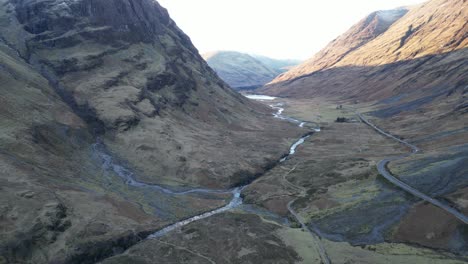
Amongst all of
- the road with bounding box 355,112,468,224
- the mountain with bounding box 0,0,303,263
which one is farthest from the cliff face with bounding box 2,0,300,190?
the road with bounding box 355,112,468,224

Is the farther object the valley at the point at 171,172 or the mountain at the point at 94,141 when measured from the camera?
the mountain at the point at 94,141

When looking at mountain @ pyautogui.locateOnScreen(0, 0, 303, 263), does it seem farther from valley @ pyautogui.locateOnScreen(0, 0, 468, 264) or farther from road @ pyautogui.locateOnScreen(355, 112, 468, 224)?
road @ pyautogui.locateOnScreen(355, 112, 468, 224)

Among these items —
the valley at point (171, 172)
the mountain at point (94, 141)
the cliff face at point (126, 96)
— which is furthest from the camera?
the cliff face at point (126, 96)

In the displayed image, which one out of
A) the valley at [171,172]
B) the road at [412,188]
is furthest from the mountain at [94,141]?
the road at [412,188]

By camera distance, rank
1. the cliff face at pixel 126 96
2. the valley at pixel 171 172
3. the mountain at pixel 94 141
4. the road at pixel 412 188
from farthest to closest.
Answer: the cliff face at pixel 126 96 < the road at pixel 412 188 < the mountain at pixel 94 141 < the valley at pixel 171 172

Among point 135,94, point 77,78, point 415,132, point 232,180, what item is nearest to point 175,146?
point 232,180

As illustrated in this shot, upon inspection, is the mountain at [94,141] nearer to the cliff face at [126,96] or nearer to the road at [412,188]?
the cliff face at [126,96]

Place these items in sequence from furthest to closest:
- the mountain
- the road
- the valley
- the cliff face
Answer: the cliff face → the road → the mountain → the valley

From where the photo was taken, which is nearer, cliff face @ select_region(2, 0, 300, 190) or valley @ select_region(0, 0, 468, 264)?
valley @ select_region(0, 0, 468, 264)

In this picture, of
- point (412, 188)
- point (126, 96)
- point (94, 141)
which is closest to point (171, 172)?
point (94, 141)

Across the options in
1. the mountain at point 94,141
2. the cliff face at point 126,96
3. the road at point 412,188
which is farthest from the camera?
the cliff face at point 126,96
